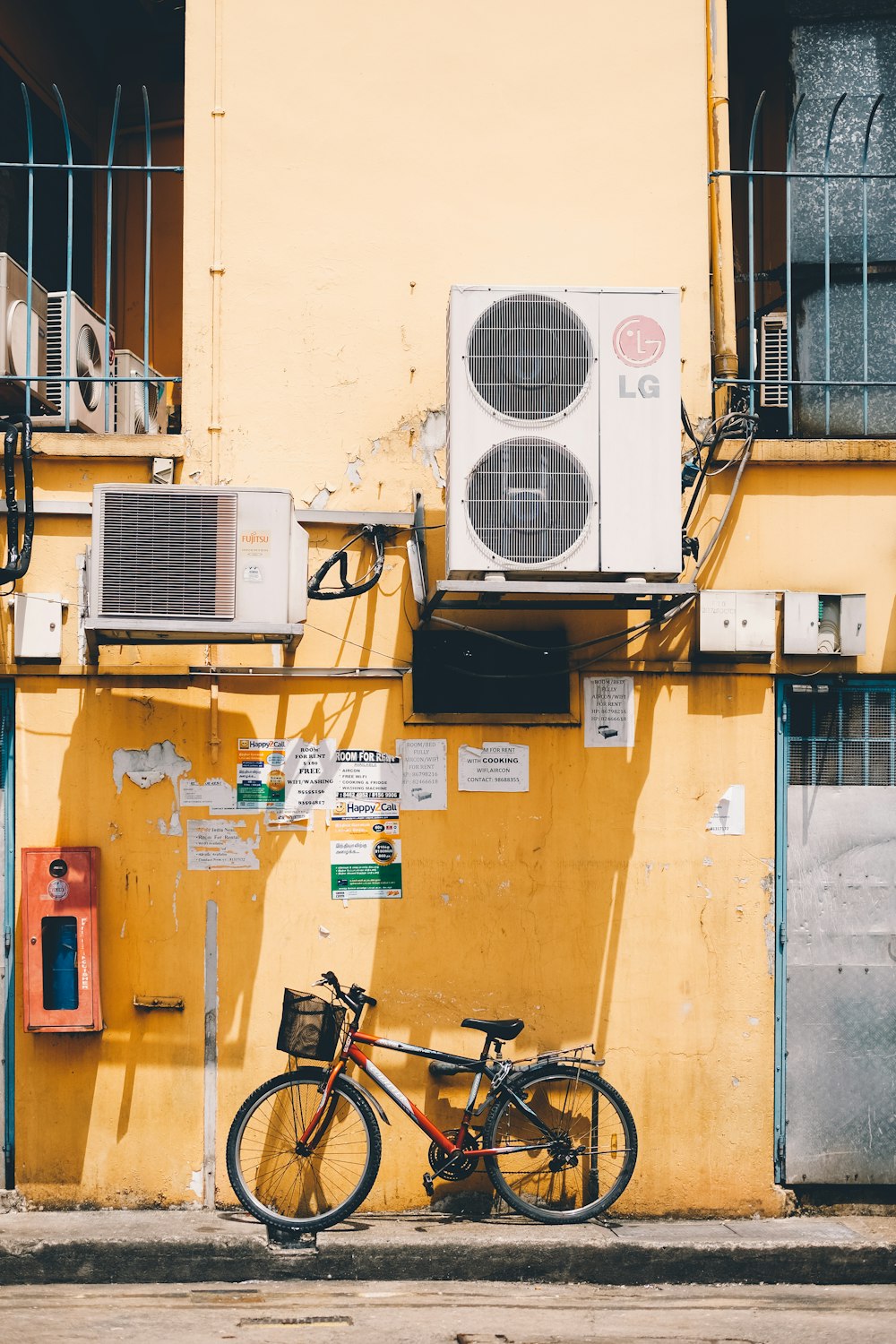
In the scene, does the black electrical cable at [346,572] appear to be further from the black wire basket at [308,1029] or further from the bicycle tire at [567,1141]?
the bicycle tire at [567,1141]

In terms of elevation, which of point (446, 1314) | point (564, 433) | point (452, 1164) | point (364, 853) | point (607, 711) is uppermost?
point (564, 433)

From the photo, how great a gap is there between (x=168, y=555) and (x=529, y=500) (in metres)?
1.62

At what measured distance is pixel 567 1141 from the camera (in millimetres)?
5441

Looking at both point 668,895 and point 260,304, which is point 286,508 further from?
point 668,895

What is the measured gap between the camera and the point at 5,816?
18.8ft

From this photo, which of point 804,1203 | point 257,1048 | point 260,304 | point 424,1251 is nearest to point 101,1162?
point 257,1048

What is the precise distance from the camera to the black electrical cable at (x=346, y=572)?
550cm

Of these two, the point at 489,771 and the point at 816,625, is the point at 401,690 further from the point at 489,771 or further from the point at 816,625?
the point at 816,625

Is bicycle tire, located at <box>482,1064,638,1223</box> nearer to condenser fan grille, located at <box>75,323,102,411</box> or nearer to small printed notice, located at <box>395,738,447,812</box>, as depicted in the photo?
small printed notice, located at <box>395,738,447,812</box>

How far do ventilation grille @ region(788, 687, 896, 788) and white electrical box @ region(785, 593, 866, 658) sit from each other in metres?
0.25

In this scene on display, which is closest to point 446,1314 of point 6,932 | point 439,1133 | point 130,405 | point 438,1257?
point 438,1257

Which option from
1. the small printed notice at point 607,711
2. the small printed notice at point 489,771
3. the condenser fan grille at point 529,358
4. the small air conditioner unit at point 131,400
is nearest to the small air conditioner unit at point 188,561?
the condenser fan grille at point 529,358

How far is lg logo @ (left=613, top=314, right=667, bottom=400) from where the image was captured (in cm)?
499

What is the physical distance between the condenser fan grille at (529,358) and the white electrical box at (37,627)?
7.99 ft
